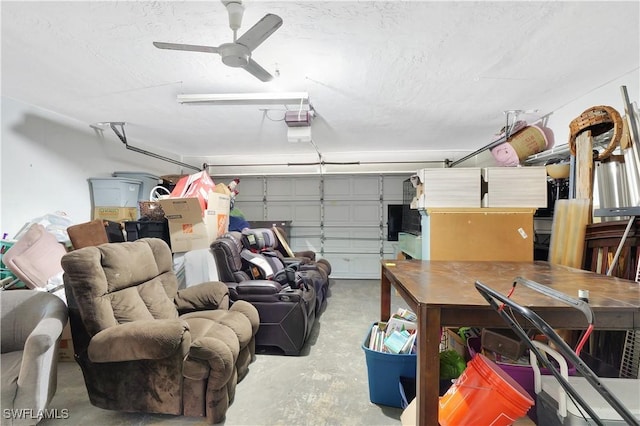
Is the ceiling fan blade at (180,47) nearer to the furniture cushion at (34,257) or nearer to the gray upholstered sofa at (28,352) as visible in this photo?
the gray upholstered sofa at (28,352)

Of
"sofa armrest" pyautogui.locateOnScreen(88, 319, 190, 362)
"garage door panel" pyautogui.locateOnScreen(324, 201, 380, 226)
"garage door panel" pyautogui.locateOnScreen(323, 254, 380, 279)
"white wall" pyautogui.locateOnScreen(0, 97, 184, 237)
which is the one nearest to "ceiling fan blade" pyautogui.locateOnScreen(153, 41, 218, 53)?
"sofa armrest" pyautogui.locateOnScreen(88, 319, 190, 362)

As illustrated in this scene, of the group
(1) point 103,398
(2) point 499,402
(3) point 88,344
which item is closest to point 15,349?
(3) point 88,344

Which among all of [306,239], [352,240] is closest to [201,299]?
[306,239]

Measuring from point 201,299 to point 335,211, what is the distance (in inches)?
153

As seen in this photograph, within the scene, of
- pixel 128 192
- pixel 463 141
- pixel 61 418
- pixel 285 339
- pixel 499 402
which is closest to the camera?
pixel 499 402

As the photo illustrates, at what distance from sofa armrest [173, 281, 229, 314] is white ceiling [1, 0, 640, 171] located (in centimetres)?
180

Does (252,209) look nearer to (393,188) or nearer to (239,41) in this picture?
(393,188)

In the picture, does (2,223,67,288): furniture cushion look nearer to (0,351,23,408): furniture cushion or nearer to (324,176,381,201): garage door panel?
(0,351,23,408): furniture cushion

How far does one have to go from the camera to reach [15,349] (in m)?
1.72

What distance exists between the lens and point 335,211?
603 cm

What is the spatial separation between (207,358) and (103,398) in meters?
0.75

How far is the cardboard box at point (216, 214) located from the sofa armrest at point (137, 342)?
1.59 m

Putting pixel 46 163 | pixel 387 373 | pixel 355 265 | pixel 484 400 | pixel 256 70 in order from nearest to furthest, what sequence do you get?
pixel 484 400
pixel 256 70
pixel 387 373
pixel 46 163
pixel 355 265

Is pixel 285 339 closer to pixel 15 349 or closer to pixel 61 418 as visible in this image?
pixel 61 418
